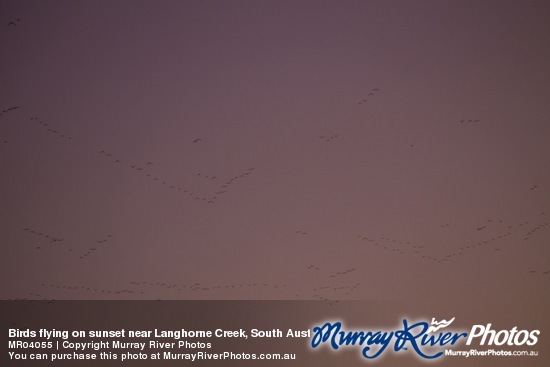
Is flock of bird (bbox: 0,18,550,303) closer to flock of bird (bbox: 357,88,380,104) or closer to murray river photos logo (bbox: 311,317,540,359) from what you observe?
murray river photos logo (bbox: 311,317,540,359)

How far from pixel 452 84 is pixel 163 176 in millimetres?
1443

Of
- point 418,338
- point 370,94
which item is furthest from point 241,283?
point 370,94

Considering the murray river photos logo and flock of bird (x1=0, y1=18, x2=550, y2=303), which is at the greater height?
flock of bird (x1=0, y1=18, x2=550, y2=303)

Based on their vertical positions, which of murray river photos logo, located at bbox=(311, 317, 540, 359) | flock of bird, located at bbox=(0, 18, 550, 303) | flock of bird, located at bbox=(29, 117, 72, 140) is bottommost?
murray river photos logo, located at bbox=(311, 317, 540, 359)

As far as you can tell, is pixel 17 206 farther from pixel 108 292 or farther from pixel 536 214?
pixel 536 214

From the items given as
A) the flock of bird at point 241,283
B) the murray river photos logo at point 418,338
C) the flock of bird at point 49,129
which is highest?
the flock of bird at point 49,129

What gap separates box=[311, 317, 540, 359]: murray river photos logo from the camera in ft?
7.91

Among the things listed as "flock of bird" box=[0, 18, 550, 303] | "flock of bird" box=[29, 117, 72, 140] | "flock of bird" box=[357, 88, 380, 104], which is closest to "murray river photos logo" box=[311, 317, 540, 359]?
"flock of bird" box=[0, 18, 550, 303]

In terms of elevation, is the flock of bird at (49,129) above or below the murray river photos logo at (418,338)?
above

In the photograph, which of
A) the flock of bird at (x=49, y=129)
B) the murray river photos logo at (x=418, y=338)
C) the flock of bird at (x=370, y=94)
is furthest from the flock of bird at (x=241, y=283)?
the flock of bird at (x=370, y=94)

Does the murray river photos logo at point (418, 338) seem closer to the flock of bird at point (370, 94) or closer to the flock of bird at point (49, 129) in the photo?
the flock of bird at point (370, 94)

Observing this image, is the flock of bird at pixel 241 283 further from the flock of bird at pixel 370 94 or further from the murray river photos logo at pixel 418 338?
the flock of bird at pixel 370 94

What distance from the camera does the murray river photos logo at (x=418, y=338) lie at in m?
2.41

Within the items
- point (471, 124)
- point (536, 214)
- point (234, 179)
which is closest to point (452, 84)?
point (471, 124)
